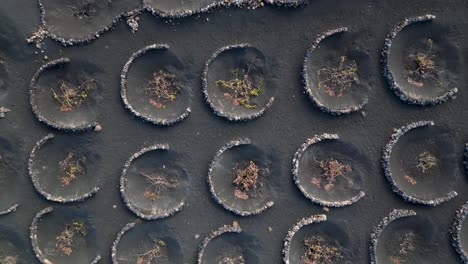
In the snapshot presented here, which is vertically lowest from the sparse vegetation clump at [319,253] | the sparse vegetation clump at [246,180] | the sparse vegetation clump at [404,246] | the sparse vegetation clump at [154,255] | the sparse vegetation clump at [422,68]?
the sparse vegetation clump at [154,255]

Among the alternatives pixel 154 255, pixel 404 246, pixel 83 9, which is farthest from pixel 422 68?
pixel 83 9

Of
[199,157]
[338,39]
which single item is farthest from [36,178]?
[338,39]

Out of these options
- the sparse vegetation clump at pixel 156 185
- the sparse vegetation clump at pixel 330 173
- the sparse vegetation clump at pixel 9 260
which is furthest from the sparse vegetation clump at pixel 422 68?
the sparse vegetation clump at pixel 9 260

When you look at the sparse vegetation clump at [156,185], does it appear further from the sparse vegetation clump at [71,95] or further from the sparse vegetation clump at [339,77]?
the sparse vegetation clump at [339,77]

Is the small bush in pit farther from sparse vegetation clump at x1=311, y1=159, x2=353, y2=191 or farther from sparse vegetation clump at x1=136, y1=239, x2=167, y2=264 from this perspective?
sparse vegetation clump at x1=136, y1=239, x2=167, y2=264

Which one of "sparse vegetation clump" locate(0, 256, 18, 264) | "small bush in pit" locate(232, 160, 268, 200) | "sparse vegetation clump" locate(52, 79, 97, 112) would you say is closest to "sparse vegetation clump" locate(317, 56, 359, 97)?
"small bush in pit" locate(232, 160, 268, 200)

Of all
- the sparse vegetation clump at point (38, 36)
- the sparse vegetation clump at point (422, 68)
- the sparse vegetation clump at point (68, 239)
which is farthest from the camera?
the sparse vegetation clump at point (68, 239)

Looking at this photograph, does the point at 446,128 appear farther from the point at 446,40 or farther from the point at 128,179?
the point at 128,179

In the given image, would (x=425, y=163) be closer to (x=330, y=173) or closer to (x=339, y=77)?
(x=330, y=173)
